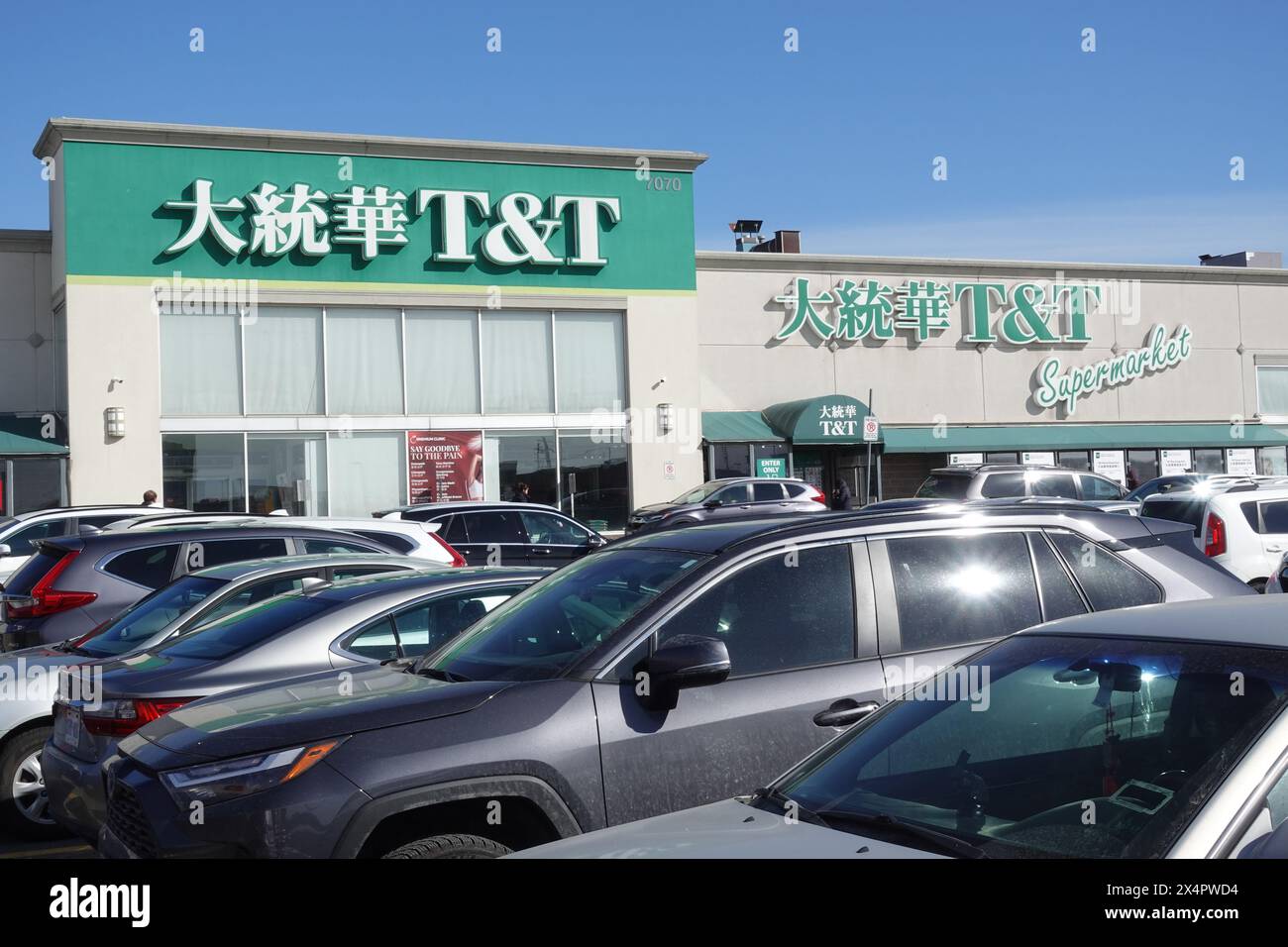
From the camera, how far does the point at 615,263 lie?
87.8 ft

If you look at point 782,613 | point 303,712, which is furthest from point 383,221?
point 303,712

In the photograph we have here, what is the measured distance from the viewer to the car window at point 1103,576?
17.4 feet

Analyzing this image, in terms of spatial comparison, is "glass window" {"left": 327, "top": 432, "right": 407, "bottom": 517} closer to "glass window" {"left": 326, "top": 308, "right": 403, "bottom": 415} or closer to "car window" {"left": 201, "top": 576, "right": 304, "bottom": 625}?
"glass window" {"left": 326, "top": 308, "right": 403, "bottom": 415}

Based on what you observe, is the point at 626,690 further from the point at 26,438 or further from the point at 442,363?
the point at 442,363

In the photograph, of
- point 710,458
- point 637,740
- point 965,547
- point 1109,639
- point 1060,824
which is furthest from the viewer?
point 710,458

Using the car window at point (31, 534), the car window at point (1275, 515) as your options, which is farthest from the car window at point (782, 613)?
the car window at point (31, 534)

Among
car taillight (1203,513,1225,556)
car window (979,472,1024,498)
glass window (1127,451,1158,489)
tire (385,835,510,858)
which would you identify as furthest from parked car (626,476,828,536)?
tire (385,835,510,858)

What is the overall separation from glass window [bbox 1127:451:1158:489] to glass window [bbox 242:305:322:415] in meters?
20.0

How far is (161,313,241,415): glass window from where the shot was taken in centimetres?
2373

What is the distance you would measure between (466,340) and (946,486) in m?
10.8

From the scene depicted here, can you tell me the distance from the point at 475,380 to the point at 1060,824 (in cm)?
2346

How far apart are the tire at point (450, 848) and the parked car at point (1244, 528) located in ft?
37.9
